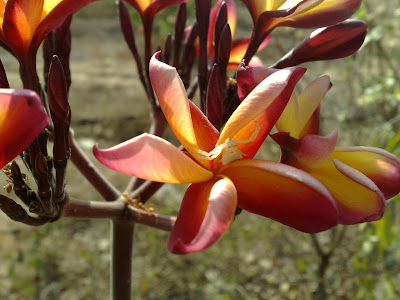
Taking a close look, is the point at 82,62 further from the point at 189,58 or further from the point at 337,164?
the point at 337,164

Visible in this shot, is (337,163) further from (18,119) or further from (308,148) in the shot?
(18,119)

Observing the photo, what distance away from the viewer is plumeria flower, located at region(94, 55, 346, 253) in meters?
0.36

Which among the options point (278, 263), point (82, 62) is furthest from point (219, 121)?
point (82, 62)

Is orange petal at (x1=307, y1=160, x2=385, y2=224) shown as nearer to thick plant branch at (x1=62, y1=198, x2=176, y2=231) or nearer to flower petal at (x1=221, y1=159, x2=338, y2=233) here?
flower petal at (x1=221, y1=159, x2=338, y2=233)

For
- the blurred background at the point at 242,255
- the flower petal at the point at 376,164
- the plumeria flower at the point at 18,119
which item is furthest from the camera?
the blurred background at the point at 242,255

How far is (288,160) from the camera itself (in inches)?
17.4

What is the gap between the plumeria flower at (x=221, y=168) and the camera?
0.36 metres

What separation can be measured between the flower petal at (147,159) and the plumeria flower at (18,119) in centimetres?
5

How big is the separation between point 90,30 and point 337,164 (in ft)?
11.9

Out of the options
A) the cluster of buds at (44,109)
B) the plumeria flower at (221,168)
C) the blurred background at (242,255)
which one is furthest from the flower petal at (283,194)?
the blurred background at (242,255)

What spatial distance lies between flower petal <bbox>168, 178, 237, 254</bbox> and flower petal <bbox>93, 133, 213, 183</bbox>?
23 mm

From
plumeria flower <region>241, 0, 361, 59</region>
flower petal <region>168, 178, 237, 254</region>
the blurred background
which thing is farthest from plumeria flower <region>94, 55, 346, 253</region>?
the blurred background

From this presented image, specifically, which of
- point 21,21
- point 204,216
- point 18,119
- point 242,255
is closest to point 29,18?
point 21,21

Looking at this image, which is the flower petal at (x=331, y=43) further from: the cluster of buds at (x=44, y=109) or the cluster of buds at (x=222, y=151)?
the cluster of buds at (x=44, y=109)
